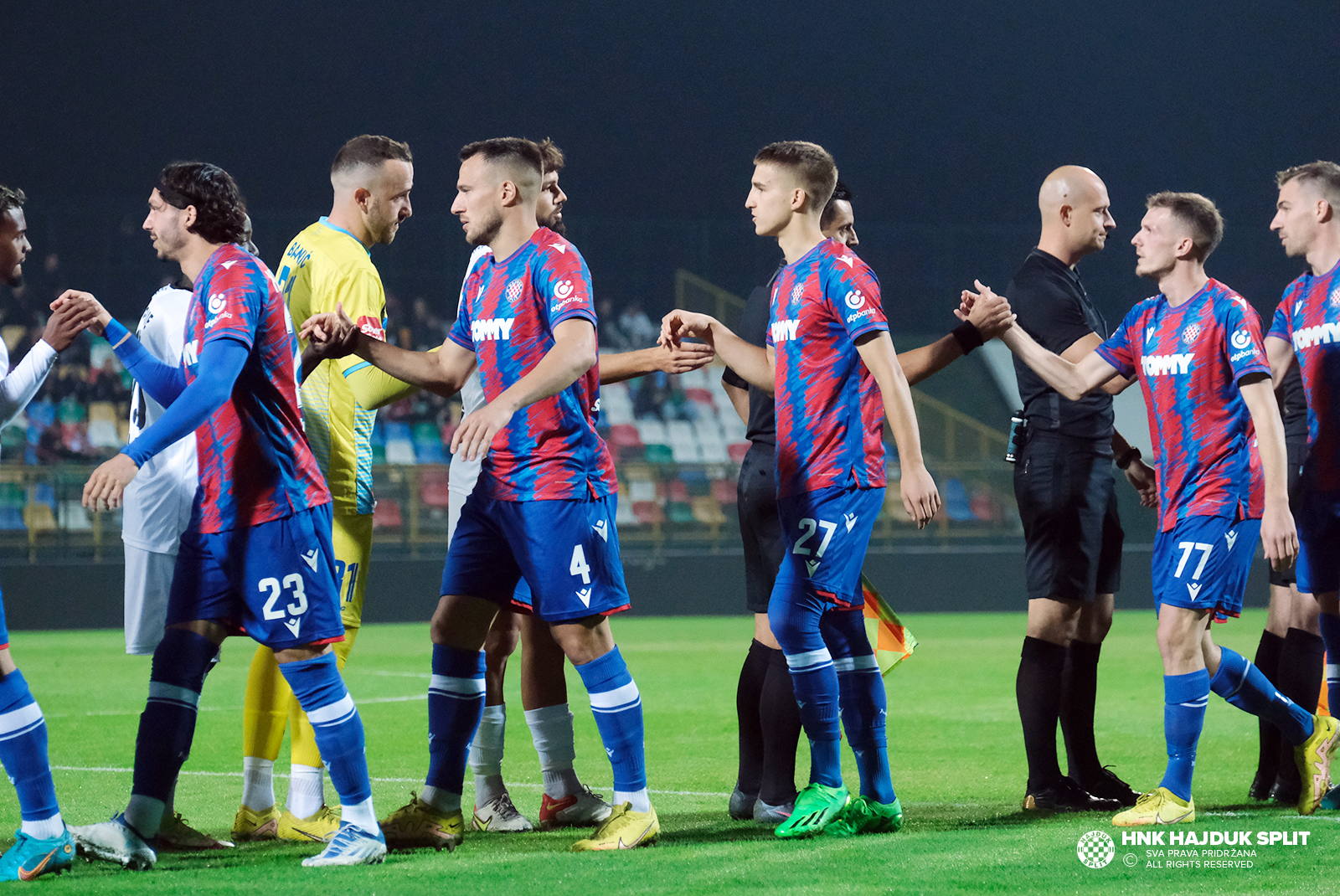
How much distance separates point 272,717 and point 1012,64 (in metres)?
17.6

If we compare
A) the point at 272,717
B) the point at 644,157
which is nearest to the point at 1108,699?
the point at 272,717

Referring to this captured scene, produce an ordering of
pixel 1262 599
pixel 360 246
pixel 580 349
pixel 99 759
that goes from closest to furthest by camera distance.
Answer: pixel 580 349
pixel 360 246
pixel 99 759
pixel 1262 599

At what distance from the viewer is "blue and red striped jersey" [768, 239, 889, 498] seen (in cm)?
376

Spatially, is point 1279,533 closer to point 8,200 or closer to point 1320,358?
point 1320,358

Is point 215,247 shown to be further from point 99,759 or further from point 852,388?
point 99,759

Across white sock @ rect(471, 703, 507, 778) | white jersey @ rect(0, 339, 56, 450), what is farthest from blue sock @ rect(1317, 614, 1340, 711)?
white jersey @ rect(0, 339, 56, 450)

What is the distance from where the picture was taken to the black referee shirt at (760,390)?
436 centimetres

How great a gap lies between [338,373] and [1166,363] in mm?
2505

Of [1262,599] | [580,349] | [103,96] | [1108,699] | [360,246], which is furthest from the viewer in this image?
[103,96]

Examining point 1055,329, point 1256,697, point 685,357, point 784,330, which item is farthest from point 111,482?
point 1256,697

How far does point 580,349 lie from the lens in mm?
3436

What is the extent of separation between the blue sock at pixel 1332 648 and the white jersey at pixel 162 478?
363 centimetres

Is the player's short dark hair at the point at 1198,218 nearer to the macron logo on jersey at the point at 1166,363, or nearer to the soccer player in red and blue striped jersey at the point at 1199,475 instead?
the soccer player in red and blue striped jersey at the point at 1199,475

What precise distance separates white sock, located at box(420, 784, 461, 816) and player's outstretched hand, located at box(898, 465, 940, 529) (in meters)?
1.46
